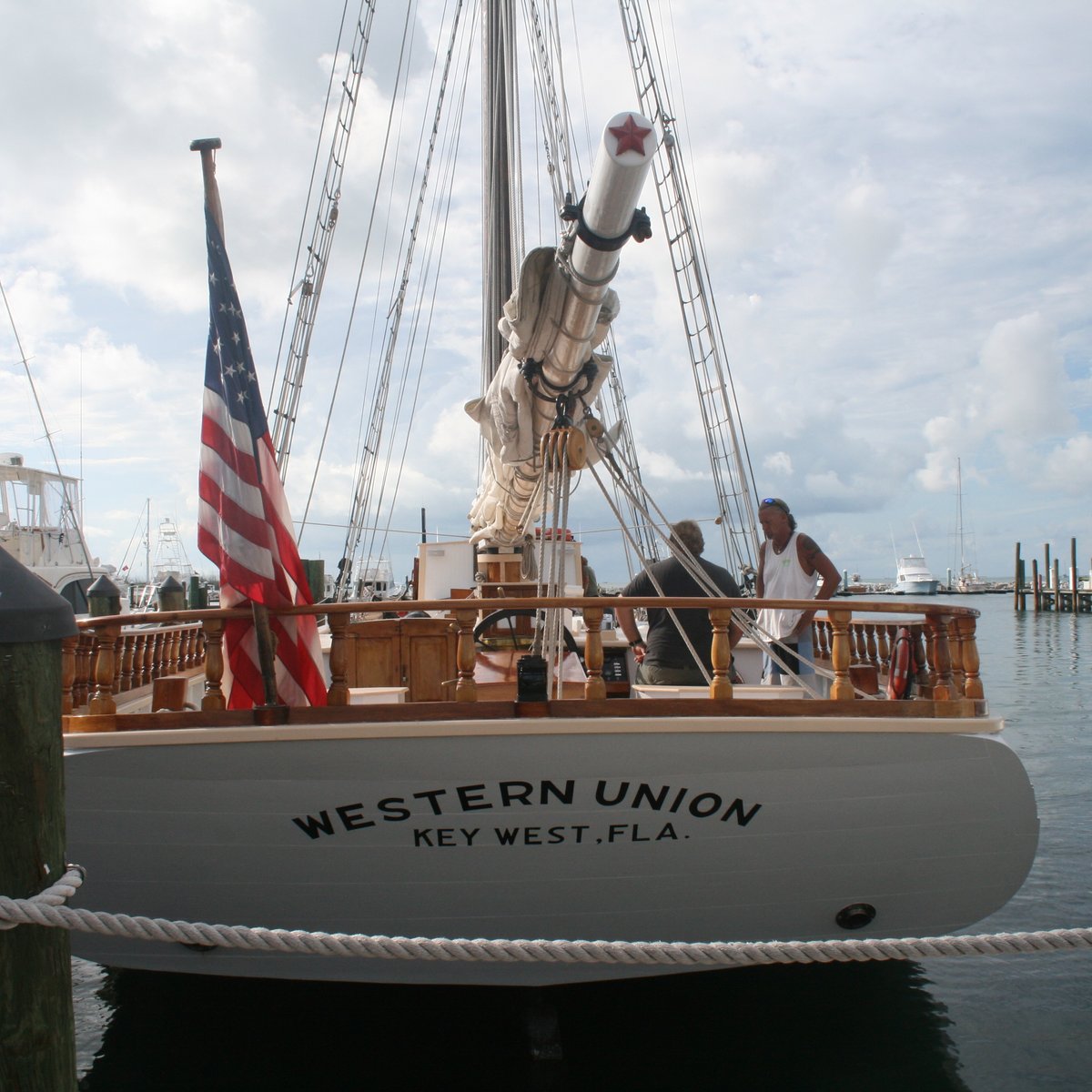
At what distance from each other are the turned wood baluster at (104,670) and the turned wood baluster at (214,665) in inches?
15.2

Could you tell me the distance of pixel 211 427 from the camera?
4.30 metres

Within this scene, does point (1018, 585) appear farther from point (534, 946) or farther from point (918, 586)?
point (534, 946)

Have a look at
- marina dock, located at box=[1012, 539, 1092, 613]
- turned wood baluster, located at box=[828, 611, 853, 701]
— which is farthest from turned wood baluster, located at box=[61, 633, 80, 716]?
marina dock, located at box=[1012, 539, 1092, 613]

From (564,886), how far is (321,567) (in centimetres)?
257

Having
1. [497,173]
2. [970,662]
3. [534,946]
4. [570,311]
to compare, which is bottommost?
[534,946]

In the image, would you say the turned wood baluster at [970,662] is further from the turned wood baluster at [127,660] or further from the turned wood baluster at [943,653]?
the turned wood baluster at [127,660]

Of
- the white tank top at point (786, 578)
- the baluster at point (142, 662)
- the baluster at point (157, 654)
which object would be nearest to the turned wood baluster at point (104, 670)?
the baluster at point (142, 662)

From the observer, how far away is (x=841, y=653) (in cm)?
412

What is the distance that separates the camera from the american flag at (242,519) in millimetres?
4160

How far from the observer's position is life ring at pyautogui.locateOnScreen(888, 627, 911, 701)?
449 centimetres

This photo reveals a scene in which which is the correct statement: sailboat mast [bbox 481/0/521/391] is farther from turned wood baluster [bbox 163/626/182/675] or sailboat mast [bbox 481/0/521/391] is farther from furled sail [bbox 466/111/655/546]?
turned wood baluster [bbox 163/626/182/675]

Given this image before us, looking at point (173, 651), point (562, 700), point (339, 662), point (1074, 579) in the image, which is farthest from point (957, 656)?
point (1074, 579)

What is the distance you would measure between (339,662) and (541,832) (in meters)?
1.13

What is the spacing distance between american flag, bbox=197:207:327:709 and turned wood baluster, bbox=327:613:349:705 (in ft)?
1.00
